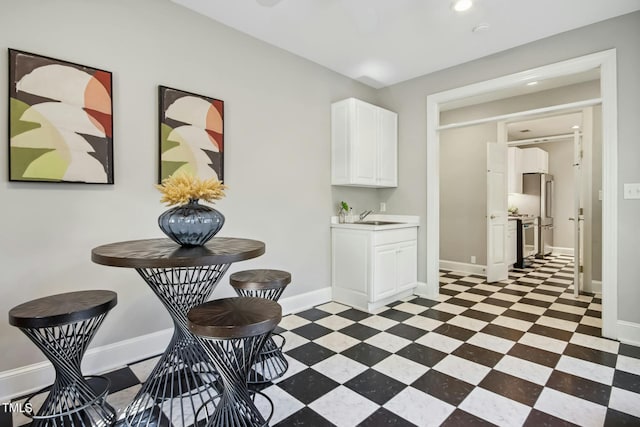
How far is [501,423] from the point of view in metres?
1.63

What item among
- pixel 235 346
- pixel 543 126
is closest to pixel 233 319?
pixel 235 346

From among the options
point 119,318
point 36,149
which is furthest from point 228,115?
point 119,318

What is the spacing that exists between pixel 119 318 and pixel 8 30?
1.83m

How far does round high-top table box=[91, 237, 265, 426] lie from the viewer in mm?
1470

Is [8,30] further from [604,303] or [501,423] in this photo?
[604,303]

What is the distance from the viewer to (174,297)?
5.86ft

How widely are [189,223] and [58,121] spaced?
3.66 feet

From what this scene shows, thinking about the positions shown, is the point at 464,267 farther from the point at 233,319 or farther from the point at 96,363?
the point at 96,363

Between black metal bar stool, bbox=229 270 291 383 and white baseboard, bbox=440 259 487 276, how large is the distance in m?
3.78

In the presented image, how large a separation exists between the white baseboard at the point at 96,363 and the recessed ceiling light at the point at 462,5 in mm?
3277

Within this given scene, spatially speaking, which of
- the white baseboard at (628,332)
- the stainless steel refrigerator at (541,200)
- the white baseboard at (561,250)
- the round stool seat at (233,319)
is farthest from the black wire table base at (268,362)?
the white baseboard at (561,250)

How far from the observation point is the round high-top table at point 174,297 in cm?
147

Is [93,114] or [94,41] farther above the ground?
[94,41]

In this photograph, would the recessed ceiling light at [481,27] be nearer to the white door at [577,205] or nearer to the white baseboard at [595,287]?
the white door at [577,205]
